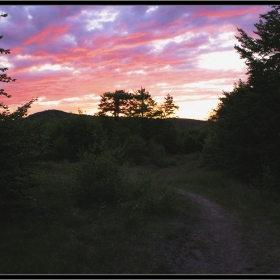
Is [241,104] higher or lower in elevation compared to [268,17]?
lower

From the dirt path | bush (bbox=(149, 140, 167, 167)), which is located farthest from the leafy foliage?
bush (bbox=(149, 140, 167, 167))

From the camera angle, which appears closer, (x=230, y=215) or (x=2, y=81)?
(x=2, y=81)

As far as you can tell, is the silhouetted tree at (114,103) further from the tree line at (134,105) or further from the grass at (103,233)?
the grass at (103,233)

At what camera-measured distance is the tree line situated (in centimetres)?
5631

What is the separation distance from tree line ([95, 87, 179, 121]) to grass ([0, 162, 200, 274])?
43326 millimetres

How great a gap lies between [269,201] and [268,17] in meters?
Result: 10.8

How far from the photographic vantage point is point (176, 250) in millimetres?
8812

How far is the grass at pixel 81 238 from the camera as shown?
767cm

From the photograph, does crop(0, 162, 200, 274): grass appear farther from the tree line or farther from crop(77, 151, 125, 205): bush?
the tree line

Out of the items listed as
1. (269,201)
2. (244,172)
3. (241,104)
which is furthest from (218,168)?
(269,201)

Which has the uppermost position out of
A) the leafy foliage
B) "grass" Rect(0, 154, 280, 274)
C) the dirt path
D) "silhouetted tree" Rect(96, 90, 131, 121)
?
"silhouetted tree" Rect(96, 90, 131, 121)

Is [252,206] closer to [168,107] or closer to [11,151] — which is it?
[11,151]

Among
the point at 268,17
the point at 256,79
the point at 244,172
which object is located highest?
the point at 268,17

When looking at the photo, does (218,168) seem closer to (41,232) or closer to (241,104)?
(241,104)
